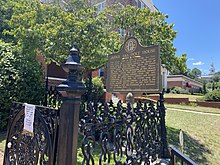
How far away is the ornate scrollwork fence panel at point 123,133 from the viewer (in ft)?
9.32

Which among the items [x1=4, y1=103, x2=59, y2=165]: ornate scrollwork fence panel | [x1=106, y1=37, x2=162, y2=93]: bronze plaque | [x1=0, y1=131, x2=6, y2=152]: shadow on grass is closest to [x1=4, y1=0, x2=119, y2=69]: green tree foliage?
[x1=106, y1=37, x2=162, y2=93]: bronze plaque

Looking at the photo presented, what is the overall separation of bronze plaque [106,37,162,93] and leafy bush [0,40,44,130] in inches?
133

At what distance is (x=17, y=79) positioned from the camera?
274 inches

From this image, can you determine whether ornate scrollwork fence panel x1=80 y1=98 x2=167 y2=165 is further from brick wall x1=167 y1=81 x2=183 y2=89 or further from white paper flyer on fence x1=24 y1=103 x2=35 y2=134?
brick wall x1=167 y1=81 x2=183 y2=89

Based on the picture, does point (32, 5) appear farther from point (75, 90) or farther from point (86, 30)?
point (75, 90)

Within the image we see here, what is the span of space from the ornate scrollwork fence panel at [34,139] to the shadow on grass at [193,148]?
187 inches

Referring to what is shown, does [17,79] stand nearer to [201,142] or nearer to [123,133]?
[123,133]

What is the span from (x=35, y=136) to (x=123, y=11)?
7.84 m

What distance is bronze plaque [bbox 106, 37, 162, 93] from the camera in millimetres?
4516

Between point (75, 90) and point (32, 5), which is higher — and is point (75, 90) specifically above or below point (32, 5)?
below

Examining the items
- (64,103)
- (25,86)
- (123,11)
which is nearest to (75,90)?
(64,103)

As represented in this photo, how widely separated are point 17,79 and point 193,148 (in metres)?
6.67

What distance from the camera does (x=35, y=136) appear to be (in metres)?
2.87

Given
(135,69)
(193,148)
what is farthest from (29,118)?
(193,148)
